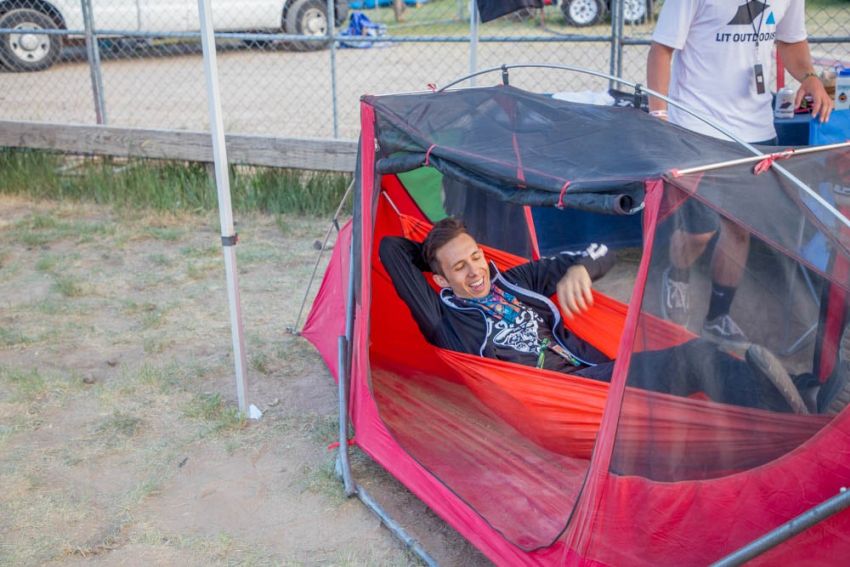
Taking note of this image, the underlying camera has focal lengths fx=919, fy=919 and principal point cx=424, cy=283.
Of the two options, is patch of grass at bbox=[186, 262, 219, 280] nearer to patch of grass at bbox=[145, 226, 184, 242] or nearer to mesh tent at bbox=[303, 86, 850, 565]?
patch of grass at bbox=[145, 226, 184, 242]

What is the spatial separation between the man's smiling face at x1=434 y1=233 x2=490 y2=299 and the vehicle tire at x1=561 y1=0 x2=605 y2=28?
5.58 m

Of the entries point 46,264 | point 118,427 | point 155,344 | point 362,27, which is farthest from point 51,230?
point 362,27

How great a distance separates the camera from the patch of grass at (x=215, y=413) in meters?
3.51

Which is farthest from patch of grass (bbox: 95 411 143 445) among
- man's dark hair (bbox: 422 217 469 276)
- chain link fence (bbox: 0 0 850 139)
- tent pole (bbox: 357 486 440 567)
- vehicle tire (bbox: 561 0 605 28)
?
vehicle tire (bbox: 561 0 605 28)

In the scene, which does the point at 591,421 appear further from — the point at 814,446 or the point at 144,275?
the point at 144,275

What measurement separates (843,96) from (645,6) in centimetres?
361

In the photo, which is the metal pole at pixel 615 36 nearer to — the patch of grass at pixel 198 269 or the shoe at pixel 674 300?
the patch of grass at pixel 198 269

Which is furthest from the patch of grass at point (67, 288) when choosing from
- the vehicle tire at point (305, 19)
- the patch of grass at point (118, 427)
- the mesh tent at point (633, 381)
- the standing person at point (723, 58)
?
the vehicle tire at point (305, 19)

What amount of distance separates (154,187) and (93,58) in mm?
1108

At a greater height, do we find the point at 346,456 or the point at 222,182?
the point at 222,182

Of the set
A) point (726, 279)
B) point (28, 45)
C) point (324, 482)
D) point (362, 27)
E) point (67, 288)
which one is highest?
point (362, 27)

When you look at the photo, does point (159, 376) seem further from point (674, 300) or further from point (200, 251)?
point (674, 300)

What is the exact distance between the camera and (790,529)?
196cm

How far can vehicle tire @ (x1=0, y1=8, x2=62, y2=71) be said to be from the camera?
27.8 feet
